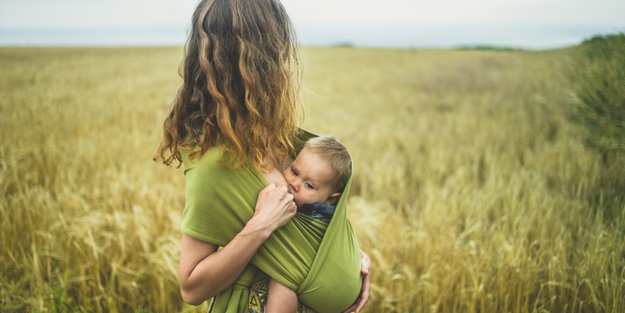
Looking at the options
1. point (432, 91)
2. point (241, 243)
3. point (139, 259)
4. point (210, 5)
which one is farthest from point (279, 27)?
point (432, 91)

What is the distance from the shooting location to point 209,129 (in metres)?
1.07

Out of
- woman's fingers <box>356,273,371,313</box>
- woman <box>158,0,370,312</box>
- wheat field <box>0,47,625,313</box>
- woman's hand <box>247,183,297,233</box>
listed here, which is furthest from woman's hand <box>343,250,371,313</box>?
wheat field <box>0,47,625,313</box>

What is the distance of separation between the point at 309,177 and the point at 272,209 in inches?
9.3

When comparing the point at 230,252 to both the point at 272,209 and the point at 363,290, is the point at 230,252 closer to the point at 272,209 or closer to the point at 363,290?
the point at 272,209

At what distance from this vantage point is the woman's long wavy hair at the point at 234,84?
107cm

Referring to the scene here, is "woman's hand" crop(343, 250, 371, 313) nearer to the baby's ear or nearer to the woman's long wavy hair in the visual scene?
the baby's ear

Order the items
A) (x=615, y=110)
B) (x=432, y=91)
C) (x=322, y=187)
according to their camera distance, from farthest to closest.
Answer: (x=432, y=91) → (x=615, y=110) → (x=322, y=187)

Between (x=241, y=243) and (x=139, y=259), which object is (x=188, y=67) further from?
(x=139, y=259)

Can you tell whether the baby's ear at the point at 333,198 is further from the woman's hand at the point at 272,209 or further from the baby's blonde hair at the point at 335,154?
the woman's hand at the point at 272,209

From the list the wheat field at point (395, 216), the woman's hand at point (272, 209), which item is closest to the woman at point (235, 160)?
the woman's hand at point (272, 209)

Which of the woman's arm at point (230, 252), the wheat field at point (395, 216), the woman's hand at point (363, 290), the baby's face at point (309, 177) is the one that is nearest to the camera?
the woman's arm at point (230, 252)

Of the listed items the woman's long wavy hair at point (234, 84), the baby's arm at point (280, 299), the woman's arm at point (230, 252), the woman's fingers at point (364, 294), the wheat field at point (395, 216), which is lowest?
the wheat field at point (395, 216)

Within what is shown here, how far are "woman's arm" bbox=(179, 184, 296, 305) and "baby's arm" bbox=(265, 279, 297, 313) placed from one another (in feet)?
0.41

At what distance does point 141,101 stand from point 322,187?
810cm
